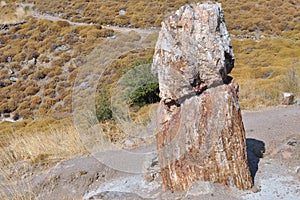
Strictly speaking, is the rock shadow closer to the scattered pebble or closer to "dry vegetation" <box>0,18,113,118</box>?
the scattered pebble

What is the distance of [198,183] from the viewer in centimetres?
483

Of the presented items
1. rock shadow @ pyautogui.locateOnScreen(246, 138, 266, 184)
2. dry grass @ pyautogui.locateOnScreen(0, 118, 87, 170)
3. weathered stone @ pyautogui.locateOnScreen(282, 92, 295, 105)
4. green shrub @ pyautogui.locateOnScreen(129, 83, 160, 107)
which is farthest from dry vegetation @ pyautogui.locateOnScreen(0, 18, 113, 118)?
rock shadow @ pyautogui.locateOnScreen(246, 138, 266, 184)

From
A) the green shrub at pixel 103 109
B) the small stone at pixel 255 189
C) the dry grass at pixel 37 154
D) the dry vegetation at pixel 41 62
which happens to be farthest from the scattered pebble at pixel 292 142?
the dry vegetation at pixel 41 62

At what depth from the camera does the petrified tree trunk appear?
15.5ft

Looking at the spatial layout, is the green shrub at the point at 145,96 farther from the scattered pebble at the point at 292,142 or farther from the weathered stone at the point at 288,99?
the scattered pebble at the point at 292,142

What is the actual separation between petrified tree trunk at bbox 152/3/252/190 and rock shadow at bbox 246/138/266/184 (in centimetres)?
61

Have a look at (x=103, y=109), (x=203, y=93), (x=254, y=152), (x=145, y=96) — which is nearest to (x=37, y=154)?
(x=103, y=109)

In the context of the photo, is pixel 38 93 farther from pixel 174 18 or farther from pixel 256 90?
pixel 174 18

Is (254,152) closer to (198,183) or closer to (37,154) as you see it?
(198,183)

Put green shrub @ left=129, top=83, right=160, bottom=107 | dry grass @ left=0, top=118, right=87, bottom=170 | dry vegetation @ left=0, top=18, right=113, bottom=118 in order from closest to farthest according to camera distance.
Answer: dry grass @ left=0, top=118, right=87, bottom=170 < green shrub @ left=129, top=83, right=160, bottom=107 < dry vegetation @ left=0, top=18, right=113, bottom=118

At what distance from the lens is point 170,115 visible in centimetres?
506

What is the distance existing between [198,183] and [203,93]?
111cm

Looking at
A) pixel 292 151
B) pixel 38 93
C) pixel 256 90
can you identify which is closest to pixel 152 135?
pixel 292 151

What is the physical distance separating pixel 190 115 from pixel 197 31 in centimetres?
103
